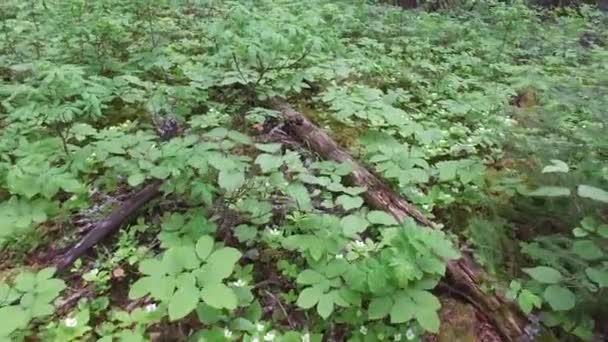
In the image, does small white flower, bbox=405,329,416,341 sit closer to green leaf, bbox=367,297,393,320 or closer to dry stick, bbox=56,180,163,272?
green leaf, bbox=367,297,393,320

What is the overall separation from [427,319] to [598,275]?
700 mm

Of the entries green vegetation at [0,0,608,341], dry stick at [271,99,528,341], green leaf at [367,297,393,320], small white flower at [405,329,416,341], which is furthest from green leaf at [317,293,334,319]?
dry stick at [271,99,528,341]

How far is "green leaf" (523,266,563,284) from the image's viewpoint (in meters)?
2.05

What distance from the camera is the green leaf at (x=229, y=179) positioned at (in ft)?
7.55

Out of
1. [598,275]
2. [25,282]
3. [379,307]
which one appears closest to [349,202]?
[379,307]

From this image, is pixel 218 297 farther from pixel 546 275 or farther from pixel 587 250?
pixel 587 250

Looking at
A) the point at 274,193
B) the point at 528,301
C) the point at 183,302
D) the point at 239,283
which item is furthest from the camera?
the point at 274,193

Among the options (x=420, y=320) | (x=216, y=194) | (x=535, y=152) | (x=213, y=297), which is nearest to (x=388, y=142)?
(x=535, y=152)

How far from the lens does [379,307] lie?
1.95 m

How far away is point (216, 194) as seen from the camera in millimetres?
2625

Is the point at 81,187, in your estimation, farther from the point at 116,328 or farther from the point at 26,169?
the point at 116,328

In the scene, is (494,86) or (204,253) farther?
(494,86)

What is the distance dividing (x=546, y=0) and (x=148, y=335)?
30.7ft

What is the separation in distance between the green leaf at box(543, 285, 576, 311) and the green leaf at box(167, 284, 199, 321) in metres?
1.41
